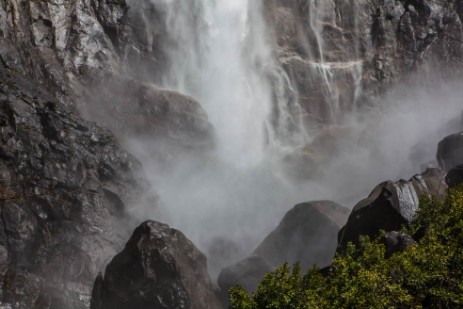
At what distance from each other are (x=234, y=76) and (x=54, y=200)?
908 inches

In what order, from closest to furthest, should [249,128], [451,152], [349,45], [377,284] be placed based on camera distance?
[377,284]
[451,152]
[249,128]
[349,45]

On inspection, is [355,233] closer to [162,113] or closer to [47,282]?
[47,282]

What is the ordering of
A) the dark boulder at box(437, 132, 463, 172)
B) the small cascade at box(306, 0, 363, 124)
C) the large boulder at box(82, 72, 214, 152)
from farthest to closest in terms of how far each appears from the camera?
the small cascade at box(306, 0, 363, 124) < the large boulder at box(82, 72, 214, 152) < the dark boulder at box(437, 132, 463, 172)

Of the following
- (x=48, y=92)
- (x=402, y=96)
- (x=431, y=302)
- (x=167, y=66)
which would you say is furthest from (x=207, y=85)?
(x=431, y=302)

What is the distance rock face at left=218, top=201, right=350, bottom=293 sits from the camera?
30828mm

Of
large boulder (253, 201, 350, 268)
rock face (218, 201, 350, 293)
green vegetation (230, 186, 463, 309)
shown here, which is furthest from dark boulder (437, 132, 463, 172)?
green vegetation (230, 186, 463, 309)

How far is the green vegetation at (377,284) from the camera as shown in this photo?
15.2 metres

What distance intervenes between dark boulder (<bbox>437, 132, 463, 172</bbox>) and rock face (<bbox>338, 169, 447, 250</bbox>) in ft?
27.9

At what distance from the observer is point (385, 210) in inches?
981

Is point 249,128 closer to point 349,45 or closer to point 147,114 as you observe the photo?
point 147,114

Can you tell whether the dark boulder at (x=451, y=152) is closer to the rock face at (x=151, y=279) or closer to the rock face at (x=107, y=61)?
the rock face at (x=151, y=279)

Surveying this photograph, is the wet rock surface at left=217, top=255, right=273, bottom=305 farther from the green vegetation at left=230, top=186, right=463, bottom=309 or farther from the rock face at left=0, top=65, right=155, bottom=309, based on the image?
the green vegetation at left=230, top=186, right=463, bottom=309

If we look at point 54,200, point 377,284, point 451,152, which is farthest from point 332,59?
point 377,284

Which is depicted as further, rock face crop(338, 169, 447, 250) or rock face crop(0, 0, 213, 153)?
rock face crop(0, 0, 213, 153)
